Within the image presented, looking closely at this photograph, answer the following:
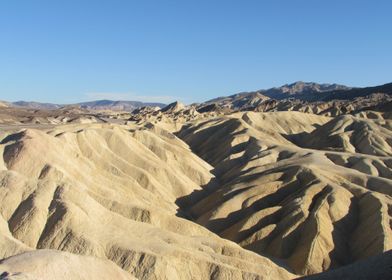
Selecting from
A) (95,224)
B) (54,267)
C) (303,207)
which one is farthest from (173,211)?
(54,267)

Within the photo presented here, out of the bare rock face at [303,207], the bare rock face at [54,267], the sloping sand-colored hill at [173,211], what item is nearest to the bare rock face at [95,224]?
the sloping sand-colored hill at [173,211]

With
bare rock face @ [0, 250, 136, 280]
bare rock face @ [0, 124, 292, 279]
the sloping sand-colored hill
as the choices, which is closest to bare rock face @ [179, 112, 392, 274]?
the sloping sand-colored hill

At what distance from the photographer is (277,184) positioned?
5962 centimetres

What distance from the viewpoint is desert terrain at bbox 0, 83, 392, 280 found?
1358 inches

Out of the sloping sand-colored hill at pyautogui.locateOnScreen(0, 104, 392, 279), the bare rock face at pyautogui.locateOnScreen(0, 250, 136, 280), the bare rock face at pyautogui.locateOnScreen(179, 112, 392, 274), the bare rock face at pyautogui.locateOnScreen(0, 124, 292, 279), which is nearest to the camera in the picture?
the bare rock face at pyautogui.locateOnScreen(0, 250, 136, 280)

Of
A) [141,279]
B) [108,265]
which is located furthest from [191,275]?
[108,265]

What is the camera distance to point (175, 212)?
2245 inches

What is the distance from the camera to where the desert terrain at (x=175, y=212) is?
113ft

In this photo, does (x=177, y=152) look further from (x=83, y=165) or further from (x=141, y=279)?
(x=141, y=279)

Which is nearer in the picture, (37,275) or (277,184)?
(37,275)

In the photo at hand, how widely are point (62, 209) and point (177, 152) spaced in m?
40.3

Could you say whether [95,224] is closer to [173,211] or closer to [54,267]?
[54,267]

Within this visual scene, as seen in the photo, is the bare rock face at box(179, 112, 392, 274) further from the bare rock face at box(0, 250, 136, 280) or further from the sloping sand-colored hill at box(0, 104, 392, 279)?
the bare rock face at box(0, 250, 136, 280)

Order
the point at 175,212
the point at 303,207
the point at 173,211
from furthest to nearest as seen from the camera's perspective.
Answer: the point at 175,212 < the point at 173,211 < the point at 303,207
